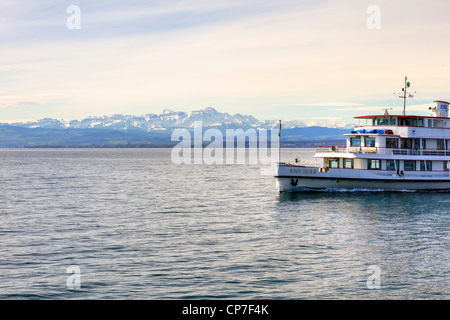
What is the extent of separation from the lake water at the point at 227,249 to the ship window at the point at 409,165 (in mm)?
6469

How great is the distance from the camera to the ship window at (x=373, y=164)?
6238 cm

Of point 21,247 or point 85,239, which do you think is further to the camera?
point 85,239

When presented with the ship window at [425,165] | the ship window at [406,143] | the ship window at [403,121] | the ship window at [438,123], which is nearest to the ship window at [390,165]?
the ship window at [406,143]

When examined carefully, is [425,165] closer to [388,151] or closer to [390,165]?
[390,165]

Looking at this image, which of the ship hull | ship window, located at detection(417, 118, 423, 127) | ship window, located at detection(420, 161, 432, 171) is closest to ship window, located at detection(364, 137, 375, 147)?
the ship hull

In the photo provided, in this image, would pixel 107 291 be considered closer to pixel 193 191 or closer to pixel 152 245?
pixel 152 245

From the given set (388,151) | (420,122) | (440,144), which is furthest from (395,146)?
(440,144)

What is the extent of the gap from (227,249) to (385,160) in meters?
37.1

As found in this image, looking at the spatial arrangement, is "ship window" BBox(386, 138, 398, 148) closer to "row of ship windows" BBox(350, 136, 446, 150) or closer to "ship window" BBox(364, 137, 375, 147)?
"row of ship windows" BBox(350, 136, 446, 150)

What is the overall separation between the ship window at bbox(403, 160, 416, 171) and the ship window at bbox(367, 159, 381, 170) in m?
3.54

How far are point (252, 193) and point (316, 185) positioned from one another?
1022 centimetres

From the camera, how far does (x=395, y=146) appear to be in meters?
63.0
